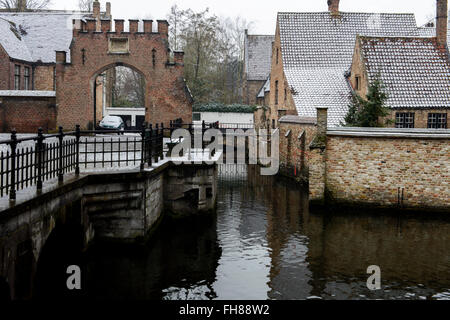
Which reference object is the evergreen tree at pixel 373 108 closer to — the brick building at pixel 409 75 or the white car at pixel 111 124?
the brick building at pixel 409 75

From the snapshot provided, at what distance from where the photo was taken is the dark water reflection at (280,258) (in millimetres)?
9281

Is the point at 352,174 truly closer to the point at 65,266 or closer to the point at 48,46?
the point at 65,266

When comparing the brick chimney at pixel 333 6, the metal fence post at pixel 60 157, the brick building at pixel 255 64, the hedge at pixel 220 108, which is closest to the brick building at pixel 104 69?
the brick chimney at pixel 333 6

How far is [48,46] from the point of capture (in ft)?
116

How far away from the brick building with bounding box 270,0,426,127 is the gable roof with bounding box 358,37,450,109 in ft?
9.37

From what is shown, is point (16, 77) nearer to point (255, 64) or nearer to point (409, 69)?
point (409, 69)

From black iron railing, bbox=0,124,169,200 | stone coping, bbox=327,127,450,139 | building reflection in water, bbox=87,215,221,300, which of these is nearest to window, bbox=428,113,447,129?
stone coping, bbox=327,127,450,139

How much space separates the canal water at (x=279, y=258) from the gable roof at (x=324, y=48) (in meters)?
12.1

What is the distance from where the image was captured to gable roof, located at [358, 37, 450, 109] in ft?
78.9

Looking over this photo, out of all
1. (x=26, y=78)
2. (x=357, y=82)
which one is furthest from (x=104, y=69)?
(x=357, y=82)

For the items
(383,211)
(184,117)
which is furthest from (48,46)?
(383,211)

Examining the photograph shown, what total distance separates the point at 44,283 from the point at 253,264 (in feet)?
14.4

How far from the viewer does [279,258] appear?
11.3 meters

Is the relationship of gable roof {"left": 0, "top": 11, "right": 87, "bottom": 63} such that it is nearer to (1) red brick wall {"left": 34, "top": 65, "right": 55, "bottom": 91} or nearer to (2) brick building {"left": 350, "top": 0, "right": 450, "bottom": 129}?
(1) red brick wall {"left": 34, "top": 65, "right": 55, "bottom": 91}
